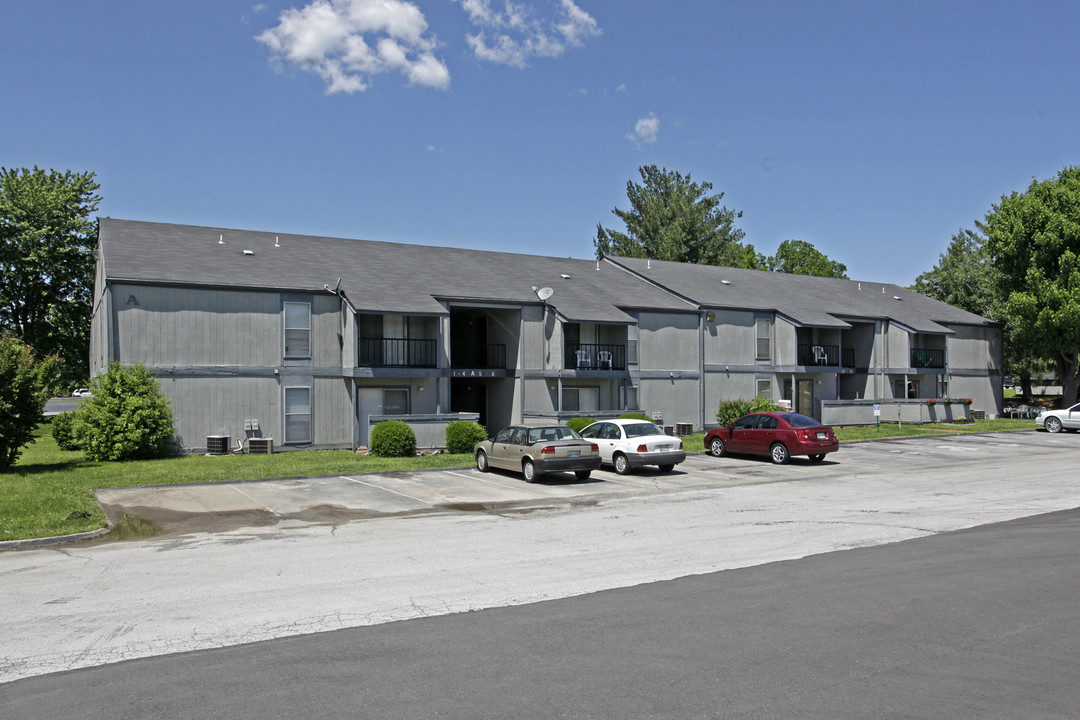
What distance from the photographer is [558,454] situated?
20.1 meters

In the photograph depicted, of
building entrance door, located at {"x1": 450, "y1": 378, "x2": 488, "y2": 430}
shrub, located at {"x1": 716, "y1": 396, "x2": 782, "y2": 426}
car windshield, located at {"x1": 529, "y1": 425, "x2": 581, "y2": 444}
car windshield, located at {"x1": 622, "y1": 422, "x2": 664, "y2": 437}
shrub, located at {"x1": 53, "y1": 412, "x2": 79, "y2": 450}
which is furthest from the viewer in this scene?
building entrance door, located at {"x1": 450, "y1": 378, "x2": 488, "y2": 430}

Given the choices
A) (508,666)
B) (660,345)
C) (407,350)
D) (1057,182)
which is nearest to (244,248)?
(407,350)

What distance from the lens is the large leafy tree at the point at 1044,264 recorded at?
43.5m

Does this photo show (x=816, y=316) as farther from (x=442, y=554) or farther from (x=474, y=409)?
(x=442, y=554)

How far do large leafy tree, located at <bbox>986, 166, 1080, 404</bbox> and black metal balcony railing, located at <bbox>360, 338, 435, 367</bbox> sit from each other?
109ft

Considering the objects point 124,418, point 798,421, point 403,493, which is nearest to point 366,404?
point 124,418

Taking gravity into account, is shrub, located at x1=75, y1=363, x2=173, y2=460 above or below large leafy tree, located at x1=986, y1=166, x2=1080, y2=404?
below

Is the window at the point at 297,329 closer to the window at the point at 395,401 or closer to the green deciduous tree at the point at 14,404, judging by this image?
the window at the point at 395,401

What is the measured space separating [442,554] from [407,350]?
19.2 metres

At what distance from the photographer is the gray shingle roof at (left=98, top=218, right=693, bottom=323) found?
1100 inches

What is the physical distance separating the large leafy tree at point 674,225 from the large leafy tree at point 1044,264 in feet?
82.0

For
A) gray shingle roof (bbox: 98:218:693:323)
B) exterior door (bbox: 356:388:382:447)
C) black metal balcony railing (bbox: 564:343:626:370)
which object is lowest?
exterior door (bbox: 356:388:382:447)

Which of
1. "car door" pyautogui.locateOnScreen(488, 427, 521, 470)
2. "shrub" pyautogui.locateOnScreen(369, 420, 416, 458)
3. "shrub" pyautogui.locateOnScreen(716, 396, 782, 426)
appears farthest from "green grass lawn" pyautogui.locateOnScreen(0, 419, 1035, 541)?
"shrub" pyautogui.locateOnScreen(716, 396, 782, 426)

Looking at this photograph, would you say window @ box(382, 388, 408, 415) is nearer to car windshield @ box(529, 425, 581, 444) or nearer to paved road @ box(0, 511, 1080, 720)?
car windshield @ box(529, 425, 581, 444)
